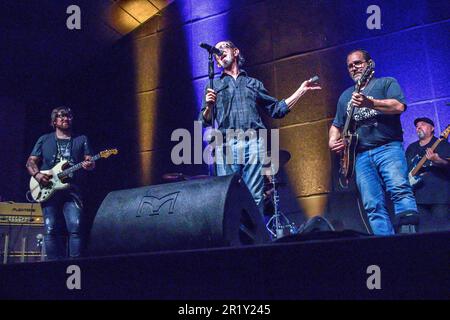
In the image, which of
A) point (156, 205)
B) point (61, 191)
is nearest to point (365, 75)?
point (156, 205)

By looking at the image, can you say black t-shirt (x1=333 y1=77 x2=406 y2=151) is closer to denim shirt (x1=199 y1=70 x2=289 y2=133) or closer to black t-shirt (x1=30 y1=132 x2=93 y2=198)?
denim shirt (x1=199 y1=70 x2=289 y2=133)

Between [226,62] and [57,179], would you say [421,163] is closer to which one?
[226,62]

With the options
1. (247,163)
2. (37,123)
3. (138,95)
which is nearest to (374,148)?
(247,163)

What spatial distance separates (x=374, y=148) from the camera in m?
3.33

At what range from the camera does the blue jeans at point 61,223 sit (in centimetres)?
427

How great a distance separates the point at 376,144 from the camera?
3318 millimetres

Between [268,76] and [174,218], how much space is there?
14.1 feet

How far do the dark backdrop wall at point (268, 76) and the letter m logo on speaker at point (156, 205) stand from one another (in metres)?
3.36

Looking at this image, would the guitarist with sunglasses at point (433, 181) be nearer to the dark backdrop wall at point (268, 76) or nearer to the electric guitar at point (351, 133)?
the dark backdrop wall at point (268, 76)

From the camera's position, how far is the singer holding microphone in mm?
3334

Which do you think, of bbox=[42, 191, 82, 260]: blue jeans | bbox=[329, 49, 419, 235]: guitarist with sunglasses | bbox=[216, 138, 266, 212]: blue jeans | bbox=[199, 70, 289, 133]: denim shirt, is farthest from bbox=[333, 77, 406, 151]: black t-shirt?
bbox=[42, 191, 82, 260]: blue jeans

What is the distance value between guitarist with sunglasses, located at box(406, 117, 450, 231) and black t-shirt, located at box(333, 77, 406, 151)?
1471 millimetres

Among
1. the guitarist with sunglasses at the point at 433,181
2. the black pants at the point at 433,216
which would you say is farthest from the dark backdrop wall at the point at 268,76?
the black pants at the point at 433,216
